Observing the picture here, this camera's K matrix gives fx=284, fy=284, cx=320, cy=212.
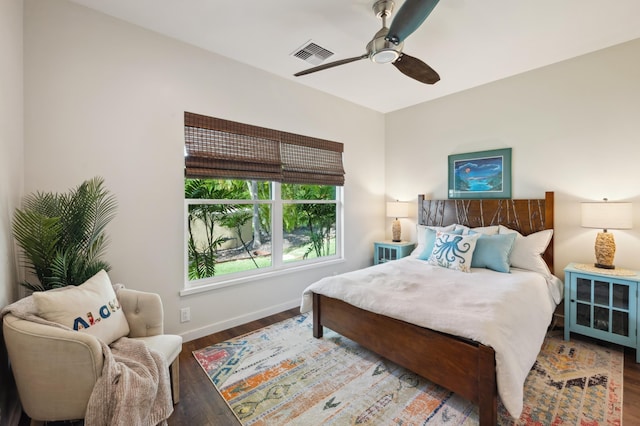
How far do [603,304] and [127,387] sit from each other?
356 centimetres

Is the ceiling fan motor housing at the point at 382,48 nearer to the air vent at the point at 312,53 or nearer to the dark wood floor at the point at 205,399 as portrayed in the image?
the air vent at the point at 312,53

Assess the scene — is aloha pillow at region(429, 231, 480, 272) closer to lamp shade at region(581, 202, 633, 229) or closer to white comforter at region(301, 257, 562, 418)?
white comforter at region(301, 257, 562, 418)

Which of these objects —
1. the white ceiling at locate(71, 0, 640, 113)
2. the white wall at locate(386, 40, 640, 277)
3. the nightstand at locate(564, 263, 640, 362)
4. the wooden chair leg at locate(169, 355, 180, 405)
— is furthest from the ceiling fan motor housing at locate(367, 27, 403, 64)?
the nightstand at locate(564, 263, 640, 362)

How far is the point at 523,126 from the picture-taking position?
329cm

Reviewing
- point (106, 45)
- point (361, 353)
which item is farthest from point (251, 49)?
point (361, 353)

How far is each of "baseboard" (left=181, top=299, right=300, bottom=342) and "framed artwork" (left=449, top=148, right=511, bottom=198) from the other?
103 inches

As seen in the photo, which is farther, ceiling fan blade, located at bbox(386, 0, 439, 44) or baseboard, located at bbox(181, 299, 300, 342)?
baseboard, located at bbox(181, 299, 300, 342)

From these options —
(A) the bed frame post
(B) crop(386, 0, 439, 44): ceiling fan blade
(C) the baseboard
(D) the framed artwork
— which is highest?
(B) crop(386, 0, 439, 44): ceiling fan blade

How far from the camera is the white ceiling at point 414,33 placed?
2119 millimetres

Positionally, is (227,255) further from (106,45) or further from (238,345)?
(106,45)

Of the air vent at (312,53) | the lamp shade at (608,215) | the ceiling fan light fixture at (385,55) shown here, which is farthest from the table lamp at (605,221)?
the air vent at (312,53)

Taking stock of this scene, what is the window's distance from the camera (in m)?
2.79

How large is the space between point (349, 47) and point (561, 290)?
3157 mm

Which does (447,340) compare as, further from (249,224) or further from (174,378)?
(249,224)
